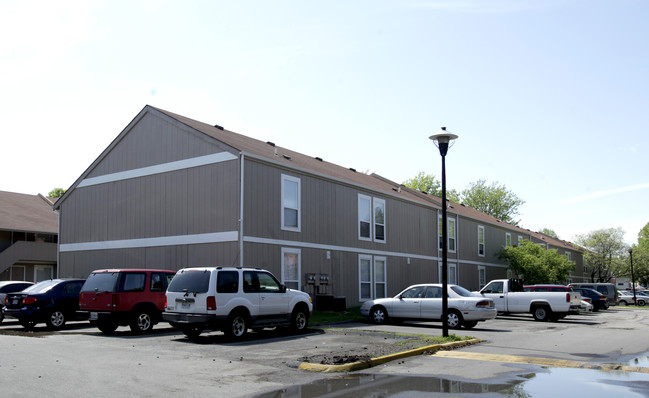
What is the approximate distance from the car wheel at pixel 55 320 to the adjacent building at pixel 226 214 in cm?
501

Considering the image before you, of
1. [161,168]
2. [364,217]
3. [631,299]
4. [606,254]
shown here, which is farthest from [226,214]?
[606,254]

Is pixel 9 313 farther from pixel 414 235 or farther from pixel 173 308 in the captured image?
pixel 414 235

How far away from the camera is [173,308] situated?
45.9 ft

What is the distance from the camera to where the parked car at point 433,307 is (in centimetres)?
1758

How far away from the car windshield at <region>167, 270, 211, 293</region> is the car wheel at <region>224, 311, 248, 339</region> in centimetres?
99

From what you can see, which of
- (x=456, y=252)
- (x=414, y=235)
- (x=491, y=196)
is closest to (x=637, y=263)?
(x=491, y=196)

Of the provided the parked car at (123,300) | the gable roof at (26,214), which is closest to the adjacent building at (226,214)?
the parked car at (123,300)

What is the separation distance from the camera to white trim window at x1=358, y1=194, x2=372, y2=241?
26391mm

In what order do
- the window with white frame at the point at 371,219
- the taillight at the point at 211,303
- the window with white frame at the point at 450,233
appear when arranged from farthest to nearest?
the window with white frame at the point at 450,233 < the window with white frame at the point at 371,219 < the taillight at the point at 211,303

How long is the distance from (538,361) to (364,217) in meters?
16.2

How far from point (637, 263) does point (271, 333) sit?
6603cm

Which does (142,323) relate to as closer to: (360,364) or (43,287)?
(43,287)

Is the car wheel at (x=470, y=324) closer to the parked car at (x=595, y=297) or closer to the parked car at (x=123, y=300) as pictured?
the parked car at (x=123, y=300)

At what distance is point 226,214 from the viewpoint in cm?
1991
